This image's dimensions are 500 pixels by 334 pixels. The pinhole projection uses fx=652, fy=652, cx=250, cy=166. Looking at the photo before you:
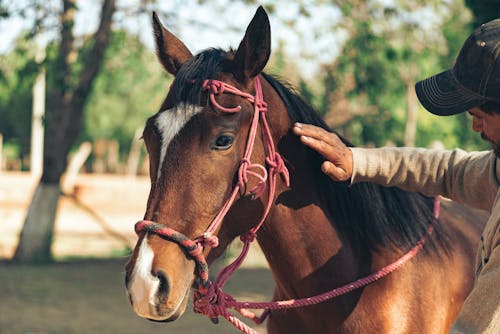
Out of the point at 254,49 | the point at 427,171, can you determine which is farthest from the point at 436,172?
the point at 254,49

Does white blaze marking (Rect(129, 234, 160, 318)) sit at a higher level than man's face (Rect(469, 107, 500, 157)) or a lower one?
lower

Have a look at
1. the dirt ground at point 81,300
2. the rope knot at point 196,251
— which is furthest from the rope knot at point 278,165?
the dirt ground at point 81,300

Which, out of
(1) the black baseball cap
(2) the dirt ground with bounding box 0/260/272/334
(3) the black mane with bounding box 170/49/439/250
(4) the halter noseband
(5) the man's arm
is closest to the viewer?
(1) the black baseball cap

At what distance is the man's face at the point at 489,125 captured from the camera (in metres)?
2.06

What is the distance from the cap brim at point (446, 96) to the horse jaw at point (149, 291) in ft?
3.53

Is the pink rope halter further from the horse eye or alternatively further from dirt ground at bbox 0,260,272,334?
dirt ground at bbox 0,260,272,334

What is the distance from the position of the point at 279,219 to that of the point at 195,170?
1.61ft

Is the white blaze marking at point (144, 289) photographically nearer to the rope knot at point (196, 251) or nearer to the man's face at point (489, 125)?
the rope knot at point (196, 251)

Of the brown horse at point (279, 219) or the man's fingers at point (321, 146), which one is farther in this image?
the man's fingers at point (321, 146)

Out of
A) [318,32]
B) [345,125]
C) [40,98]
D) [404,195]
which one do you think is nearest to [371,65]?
[318,32]

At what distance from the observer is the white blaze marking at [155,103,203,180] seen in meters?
2.22

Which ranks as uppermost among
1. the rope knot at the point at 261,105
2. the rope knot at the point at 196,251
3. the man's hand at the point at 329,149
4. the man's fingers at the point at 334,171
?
the rope knot at the point at 261,105

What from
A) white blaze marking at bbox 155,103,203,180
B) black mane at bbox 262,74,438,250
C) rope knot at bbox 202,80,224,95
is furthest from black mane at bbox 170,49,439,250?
white blaze marking at bbox 155,103,203,180

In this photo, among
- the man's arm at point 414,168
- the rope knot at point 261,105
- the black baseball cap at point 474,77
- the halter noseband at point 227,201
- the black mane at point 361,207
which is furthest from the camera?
the black mane at point 361,207
